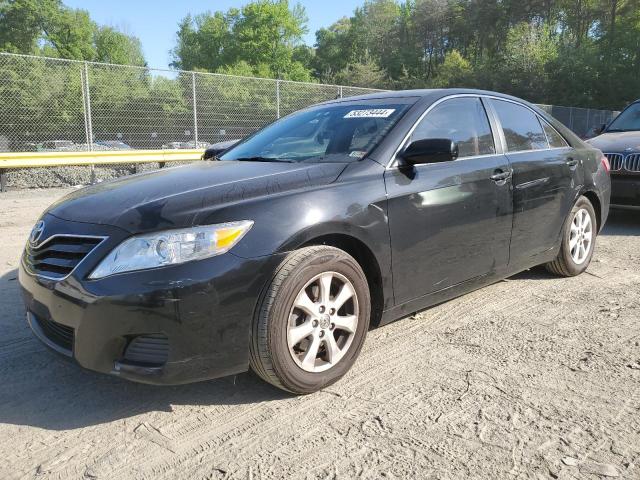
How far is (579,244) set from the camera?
15.6 feet

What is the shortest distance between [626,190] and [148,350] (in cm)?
653

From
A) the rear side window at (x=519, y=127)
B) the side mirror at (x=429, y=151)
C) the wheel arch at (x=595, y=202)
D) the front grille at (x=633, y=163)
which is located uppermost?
the rear side window at (x=519, y=127)

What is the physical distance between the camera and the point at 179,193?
2.61 metres

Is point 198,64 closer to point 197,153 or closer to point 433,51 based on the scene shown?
point 433,51

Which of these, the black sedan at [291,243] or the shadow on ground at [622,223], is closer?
the black sedan at [291,243]

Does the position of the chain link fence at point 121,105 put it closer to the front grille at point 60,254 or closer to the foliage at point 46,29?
the front grille at point 60,254

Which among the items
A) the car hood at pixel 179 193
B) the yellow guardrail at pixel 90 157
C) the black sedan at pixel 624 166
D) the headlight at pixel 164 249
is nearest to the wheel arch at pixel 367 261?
the car hood at pixel 179 193

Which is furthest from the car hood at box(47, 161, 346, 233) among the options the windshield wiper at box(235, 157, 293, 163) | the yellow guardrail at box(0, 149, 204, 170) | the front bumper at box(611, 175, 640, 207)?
the yellow guardrail at box(0, 149, 204, 170)

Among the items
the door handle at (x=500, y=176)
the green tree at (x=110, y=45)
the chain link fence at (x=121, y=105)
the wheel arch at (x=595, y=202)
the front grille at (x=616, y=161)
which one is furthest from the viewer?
the green tree at (x=110, y=45)

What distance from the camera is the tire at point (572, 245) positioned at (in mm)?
4559

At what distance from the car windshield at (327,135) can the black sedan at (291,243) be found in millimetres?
15

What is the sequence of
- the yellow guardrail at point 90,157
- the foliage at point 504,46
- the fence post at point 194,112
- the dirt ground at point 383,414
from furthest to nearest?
the foliage at point 504,46, the fence post at point 194,112, the yellow guardrail at point 90,157, the dirt ground at point 383,414

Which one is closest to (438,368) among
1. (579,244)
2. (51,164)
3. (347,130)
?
(347,130)

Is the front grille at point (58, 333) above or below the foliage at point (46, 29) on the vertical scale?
below
